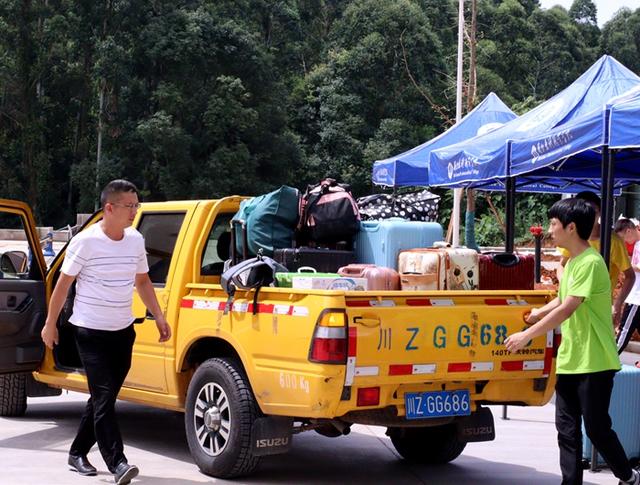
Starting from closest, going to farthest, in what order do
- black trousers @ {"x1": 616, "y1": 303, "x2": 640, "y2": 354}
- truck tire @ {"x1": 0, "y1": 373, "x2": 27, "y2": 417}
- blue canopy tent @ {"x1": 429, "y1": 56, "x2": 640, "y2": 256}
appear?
truck tire @ {"x1": 0, "y1": 373, "x2": 27, "y2": 417}, blue canopy tent @ {"x1": 429, "y1": 56, "x2": 640, "y2": 256}, black trousers @ {"x1": 616, "y1": 303, "x2": 640, "y2": 354}

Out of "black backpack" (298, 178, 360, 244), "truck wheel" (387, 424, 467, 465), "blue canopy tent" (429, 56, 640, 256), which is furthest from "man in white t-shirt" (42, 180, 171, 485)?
"blue canopy tent" (429, 56, 640, 256)

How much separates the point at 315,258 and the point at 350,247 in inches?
18.2

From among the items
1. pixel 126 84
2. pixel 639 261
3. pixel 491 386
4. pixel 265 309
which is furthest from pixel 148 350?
pixel 126 84

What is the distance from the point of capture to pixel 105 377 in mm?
5891

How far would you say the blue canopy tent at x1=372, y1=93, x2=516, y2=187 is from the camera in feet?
55.6

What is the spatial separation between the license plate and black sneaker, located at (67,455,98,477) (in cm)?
206

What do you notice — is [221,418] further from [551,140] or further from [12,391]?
[551,140]

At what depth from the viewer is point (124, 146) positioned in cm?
5031

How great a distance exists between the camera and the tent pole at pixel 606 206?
27.1 ft

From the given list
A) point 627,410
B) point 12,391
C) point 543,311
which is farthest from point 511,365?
point 12,391

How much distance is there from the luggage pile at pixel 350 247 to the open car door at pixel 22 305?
1.95 meters

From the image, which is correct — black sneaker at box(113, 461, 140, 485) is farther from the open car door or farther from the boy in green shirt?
the boy in green shirt

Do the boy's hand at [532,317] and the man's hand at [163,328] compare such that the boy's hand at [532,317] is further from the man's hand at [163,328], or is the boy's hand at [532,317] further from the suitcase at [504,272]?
the man's hand at [163,328]

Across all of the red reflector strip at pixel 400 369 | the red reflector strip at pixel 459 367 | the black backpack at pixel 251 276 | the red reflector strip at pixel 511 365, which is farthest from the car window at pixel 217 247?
the red reflector strip at pixel 511 365
